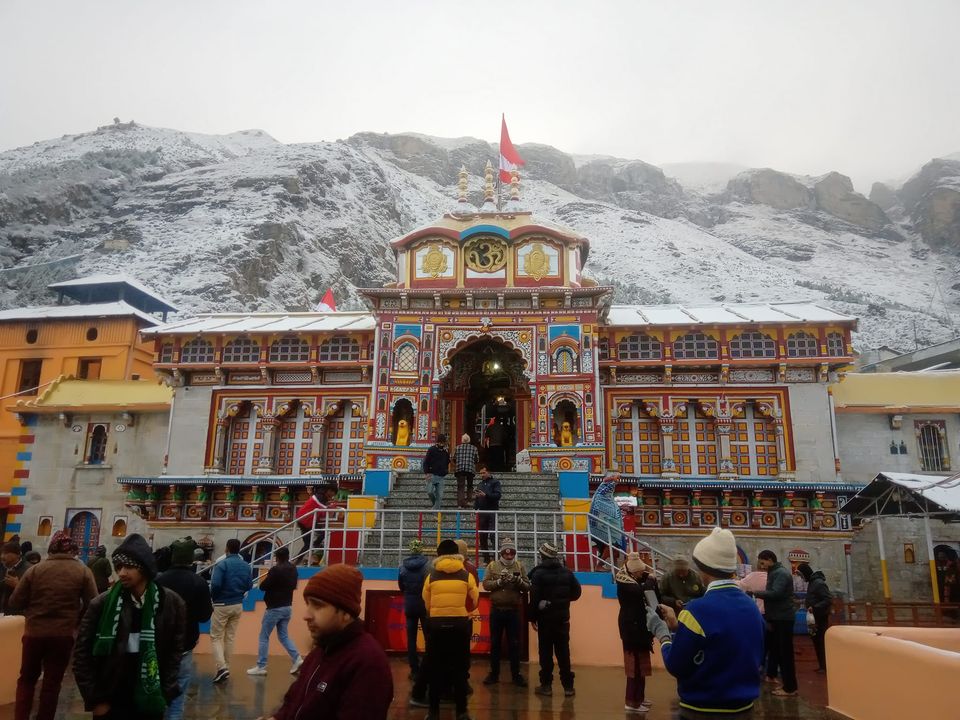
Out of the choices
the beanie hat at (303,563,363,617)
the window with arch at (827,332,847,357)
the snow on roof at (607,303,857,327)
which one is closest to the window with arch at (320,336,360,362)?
the snow on roof at (607,303,857,327)

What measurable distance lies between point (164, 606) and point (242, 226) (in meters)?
72.5

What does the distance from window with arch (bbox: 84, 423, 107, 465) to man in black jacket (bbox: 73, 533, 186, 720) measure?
2193 cm

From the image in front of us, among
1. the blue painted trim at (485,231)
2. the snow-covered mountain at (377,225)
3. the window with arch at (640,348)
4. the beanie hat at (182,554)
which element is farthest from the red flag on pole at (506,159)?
the snow-covered mountain at (377,225)

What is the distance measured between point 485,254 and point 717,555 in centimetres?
1765

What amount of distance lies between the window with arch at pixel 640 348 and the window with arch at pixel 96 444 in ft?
60.0

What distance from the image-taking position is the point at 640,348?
2234 centimetres

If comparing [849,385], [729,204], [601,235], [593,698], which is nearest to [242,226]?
[601,235]

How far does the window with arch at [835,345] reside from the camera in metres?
21.2

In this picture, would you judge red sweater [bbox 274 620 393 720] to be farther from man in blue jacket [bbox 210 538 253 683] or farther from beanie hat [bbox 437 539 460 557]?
man in blue jacket [bbox 210 538 253 683]

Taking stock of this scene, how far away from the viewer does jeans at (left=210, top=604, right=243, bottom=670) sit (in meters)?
9.64

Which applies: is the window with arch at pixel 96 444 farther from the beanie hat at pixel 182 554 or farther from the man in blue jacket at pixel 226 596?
the beanie hat at pixel 182 554

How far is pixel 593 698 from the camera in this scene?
890 centimetres

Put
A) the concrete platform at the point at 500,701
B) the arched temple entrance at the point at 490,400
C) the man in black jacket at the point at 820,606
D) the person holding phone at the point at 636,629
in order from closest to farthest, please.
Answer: the concrete platform at the point at 500,701, the person holding phone at the point at 636,629, the man in black jacket at the point at 820,606, the arched temple entrance at the point at 490,400

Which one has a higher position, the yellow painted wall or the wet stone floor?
the yellow painted wall
